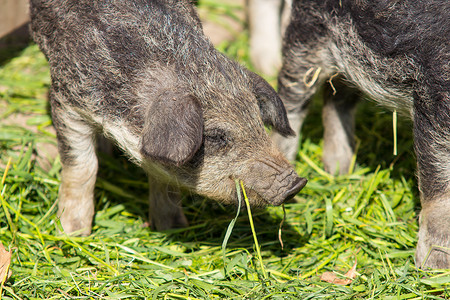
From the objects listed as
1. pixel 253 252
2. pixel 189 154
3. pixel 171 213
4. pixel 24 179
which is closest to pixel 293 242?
pixel 253 252

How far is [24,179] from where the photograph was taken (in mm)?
4387

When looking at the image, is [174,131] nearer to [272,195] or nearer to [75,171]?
[272,195]

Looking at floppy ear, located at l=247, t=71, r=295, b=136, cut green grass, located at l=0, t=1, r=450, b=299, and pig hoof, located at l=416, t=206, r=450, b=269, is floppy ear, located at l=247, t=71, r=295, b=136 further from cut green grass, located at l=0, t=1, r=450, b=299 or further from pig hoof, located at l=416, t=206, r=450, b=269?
pig hoof, located at l=416, t=206, r=450, b=269

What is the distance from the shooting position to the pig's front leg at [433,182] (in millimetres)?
3545

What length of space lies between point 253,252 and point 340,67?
1.62m

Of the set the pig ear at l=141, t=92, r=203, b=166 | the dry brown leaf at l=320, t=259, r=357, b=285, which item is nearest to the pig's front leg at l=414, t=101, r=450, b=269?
the dry brown leaf at l=320, t=259, r=357, b=285

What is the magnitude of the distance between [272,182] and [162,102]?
0.85 metres

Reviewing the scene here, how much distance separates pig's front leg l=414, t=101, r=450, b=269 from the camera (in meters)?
3.54

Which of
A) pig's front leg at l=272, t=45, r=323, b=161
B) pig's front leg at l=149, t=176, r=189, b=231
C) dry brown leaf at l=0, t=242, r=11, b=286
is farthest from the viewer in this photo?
pig's front leg at l=272, t=45, r=323, b=161

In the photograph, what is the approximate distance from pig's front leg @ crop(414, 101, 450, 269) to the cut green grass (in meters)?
0.15

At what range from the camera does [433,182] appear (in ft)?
12.0

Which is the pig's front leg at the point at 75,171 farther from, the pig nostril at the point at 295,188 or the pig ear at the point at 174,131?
the pig nostril at the point at 295,188

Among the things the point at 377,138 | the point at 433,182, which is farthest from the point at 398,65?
the point at 377,138

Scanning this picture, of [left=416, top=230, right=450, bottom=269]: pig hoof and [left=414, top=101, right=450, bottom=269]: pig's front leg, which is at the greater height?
[left=414, top=101, right=450, bottom=269]: pig's front leg
